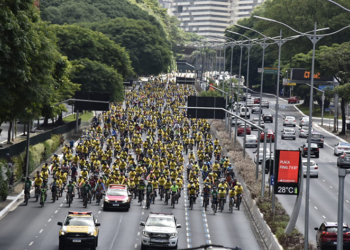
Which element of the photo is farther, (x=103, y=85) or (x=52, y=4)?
(x=52, y=4)

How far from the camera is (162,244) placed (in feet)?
90.1

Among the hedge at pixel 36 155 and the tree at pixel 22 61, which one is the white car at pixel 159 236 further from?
the hedge at pixel 36 155

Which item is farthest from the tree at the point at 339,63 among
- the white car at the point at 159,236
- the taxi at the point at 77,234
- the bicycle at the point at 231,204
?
the taxi at the point at 77,234

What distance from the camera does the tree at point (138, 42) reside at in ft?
401

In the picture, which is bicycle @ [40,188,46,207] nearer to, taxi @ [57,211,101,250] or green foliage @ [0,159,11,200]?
green foliage @ [0,159,11,200]

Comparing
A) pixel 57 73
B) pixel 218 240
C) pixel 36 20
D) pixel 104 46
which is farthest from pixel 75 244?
pixel 104 46

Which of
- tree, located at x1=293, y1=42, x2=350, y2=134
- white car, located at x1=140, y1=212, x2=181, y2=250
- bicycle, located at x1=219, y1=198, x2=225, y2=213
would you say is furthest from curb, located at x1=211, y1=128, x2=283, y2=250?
tree, located at x1=293, y1=42, x2=350, y2=134

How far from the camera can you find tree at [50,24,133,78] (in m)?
80.6

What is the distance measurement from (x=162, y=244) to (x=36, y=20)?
1381 cm

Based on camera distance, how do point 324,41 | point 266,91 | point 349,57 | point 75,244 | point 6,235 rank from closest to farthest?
point 75,244 < point 6,235 < point 349,57 < point 324,41 < point 266,91

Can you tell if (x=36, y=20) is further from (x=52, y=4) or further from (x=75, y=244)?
(x=52, y=4)

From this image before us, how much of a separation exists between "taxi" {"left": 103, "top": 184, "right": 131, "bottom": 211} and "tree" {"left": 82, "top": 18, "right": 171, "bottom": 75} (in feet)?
279

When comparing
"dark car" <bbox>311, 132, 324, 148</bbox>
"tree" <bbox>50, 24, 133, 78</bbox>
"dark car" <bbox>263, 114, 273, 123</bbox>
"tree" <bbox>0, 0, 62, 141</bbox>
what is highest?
"tree" <bbox>50, 24, 133, 78</bbox>

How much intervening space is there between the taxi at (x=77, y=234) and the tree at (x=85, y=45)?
173ft
